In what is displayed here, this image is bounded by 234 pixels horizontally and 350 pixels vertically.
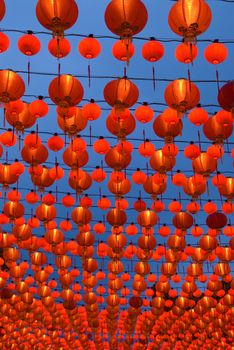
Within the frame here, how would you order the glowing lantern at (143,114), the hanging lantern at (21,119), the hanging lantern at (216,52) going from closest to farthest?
the hanging lantern at (216,52) < the hanging lantern at (21,119) < the glowing lantern at (143,114)

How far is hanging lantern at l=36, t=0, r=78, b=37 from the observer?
497 cm

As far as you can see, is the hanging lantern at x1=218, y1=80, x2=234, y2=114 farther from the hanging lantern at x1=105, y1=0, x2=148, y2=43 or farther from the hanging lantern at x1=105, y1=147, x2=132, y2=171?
the hanging lantern at x1=105, y1=147, x2=132, y2=171

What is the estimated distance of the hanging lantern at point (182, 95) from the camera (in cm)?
611

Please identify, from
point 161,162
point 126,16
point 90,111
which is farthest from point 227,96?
point 161,162

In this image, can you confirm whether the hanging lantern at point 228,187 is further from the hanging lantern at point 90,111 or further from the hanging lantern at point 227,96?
the hanging lantern at point 227,96

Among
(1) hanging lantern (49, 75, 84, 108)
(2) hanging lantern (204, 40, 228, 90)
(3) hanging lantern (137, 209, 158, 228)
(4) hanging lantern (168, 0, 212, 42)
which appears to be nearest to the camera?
(4) hanging lantern (168, 0, 212, 42)

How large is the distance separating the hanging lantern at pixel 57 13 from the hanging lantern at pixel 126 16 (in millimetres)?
359

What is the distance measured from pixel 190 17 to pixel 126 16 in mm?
655

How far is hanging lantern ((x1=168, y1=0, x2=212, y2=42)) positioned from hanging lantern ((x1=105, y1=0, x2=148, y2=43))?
0.33 m

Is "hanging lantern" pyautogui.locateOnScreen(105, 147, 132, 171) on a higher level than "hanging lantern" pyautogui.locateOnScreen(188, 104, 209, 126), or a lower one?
lower

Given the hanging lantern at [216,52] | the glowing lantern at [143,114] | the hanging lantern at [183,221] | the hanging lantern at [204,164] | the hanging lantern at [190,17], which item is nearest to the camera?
the hanging lantern at [190,17]

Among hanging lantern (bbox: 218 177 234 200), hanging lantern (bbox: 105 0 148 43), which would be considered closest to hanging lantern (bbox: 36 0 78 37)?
hanging lantern (bbox: 105 0 148 43)

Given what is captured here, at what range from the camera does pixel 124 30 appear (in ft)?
16.6

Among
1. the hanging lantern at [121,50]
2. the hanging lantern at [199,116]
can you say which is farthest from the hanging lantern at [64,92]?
the hanging lantern at [199,116]
